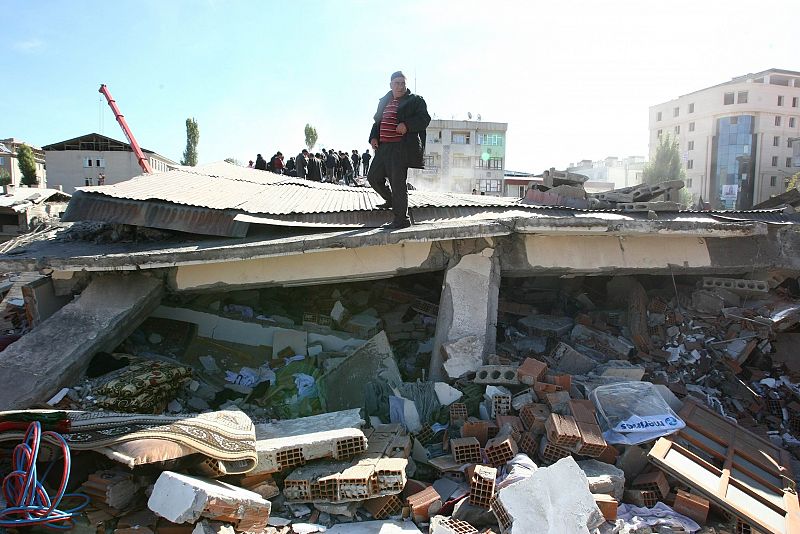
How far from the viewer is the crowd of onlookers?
14430mm

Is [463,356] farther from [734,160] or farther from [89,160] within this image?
[734,160]

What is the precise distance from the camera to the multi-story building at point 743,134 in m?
41.4

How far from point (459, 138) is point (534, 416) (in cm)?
4140

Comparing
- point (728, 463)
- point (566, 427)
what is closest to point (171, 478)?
point (566, 427)

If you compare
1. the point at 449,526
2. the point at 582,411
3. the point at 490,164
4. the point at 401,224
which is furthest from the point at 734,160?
the point at 449,526

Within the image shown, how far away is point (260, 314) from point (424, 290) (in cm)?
209

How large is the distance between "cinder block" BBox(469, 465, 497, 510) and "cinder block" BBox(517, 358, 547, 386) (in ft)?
4.05

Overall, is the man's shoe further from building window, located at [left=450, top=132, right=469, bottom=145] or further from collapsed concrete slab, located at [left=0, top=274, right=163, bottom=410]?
building window, located at [left=450, top=132, right=469, bottom=145]

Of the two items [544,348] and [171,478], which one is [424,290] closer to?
[544,348]

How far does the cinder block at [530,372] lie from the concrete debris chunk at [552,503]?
4.73ft

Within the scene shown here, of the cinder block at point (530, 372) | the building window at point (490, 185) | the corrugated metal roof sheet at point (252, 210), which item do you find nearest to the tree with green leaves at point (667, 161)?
the building window at point (490, 185)

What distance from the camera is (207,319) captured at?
566cm

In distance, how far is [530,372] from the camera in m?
4.54

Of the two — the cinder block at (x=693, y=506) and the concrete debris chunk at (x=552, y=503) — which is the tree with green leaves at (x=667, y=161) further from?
the concrete debris chunk at (x=552, y=503)
